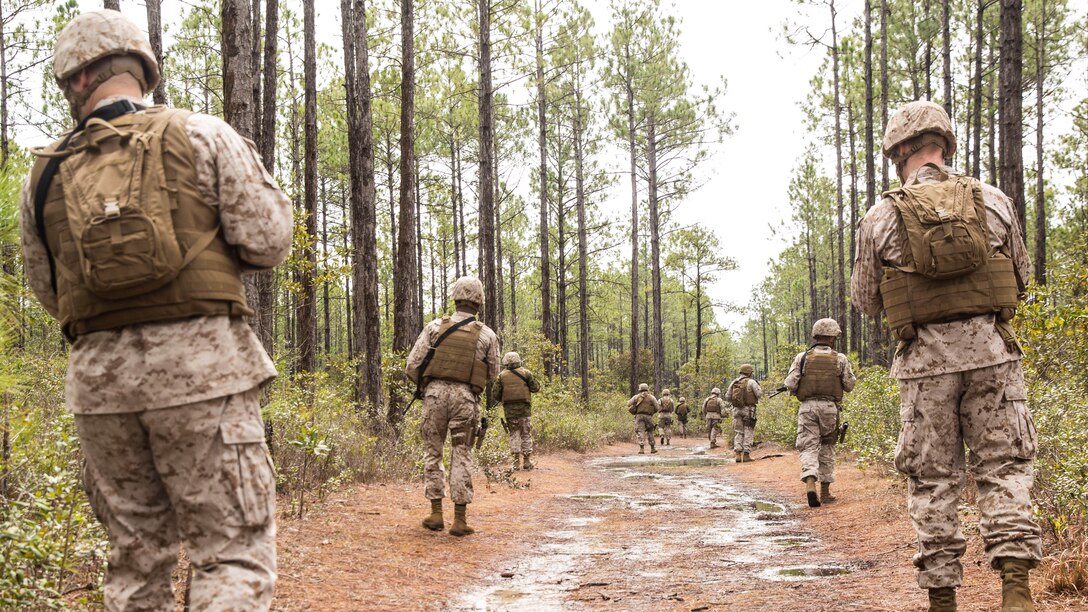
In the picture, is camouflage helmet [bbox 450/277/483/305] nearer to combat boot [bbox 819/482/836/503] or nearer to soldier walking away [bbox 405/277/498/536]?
soldier walking away [bbox 405/277/498/536]

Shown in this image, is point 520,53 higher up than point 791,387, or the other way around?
point 520,53

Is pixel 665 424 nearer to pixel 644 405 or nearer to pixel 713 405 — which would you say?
pixel 713 405

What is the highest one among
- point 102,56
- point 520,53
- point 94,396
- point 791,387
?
point 520,53

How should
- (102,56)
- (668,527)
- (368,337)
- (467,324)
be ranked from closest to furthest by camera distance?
(102,56), (467,324), (668,527), (368,337)

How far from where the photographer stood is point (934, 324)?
390 cm

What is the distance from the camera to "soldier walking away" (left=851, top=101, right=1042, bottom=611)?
12.1ft

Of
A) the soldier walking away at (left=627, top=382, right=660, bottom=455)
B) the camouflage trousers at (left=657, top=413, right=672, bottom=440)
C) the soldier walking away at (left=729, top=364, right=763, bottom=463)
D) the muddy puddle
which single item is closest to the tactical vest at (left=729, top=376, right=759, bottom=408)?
the soldier walking away at (left=729, top=364, right=763, bottom=463)

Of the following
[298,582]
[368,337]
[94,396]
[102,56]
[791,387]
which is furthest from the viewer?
[368,337]

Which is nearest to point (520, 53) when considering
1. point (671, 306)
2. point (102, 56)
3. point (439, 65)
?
point (439, 65)

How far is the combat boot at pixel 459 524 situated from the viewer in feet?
24.4

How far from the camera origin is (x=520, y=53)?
66.6 ft

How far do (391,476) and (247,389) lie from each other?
318 inches

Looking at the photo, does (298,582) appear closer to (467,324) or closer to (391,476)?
(467,324)

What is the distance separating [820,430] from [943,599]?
21.4 ft
